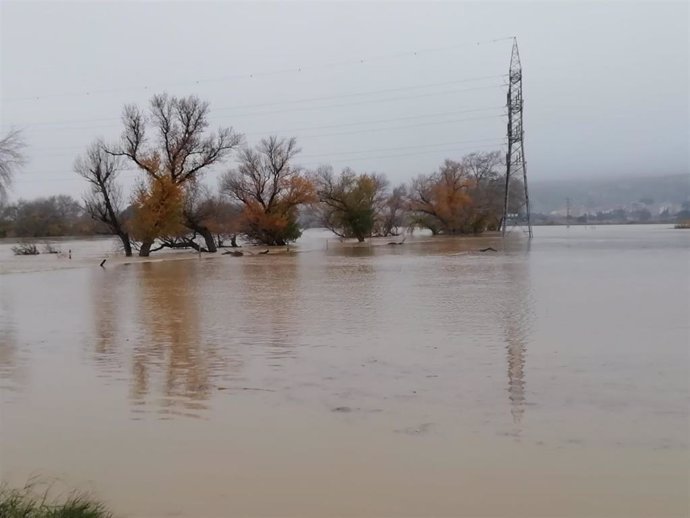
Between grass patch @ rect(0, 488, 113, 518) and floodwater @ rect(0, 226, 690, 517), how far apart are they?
27cm

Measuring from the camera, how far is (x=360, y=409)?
709cm

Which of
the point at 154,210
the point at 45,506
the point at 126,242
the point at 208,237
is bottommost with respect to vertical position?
the point at 45,506

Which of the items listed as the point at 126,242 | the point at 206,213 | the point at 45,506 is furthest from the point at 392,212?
the point at 45,506

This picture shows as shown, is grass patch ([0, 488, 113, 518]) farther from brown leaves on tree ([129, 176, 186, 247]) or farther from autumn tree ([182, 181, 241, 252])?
autumn tree ([182, 181, 241, 252])

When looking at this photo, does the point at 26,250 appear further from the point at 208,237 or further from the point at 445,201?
the point at 445,201

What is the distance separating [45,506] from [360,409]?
138 inches

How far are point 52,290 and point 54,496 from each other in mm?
19971

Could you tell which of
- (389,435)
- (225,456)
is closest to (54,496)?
(225,456)

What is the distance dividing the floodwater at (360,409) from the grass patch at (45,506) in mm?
272

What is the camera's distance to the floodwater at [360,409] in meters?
4.98

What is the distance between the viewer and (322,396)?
7684mm

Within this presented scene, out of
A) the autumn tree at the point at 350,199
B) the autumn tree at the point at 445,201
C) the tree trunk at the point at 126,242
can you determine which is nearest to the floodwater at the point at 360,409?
the tree trunk at the point at 126,242

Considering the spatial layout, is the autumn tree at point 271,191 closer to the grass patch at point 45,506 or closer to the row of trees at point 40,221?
the row of trees at point 40,221

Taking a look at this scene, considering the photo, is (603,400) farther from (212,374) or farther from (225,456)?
(212,374)
